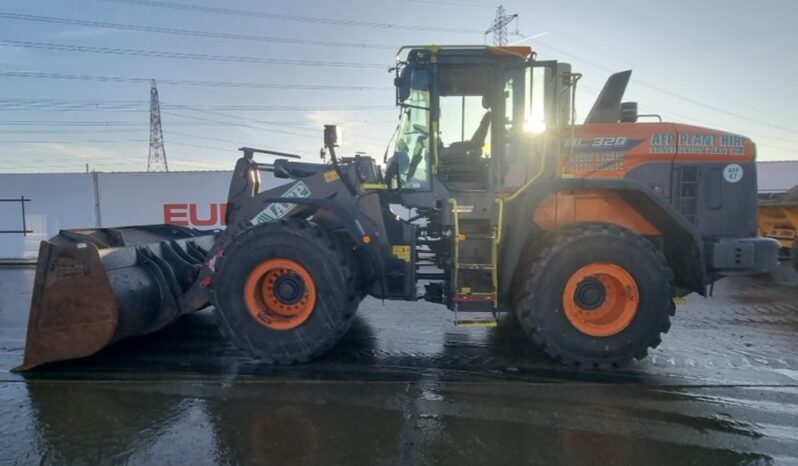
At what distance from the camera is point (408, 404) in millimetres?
3721

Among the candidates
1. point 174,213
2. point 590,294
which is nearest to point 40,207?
point 174,213

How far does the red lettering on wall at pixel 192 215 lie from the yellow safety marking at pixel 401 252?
9738 mm

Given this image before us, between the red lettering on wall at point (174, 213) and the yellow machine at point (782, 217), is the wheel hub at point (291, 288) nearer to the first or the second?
the red lettering on wall at point (174, 213)

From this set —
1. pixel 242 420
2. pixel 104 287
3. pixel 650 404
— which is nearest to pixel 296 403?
Result: pixel 242 420

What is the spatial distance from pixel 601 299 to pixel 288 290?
285 cm

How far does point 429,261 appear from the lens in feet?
16.7

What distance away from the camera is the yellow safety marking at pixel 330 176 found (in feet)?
15.6

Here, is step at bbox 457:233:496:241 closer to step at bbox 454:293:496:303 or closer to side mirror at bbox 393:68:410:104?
step at bbox 454:293:496:303

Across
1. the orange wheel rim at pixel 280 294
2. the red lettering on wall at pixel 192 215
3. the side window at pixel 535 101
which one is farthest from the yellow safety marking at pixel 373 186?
the red lettering on wall at pixel 192 215

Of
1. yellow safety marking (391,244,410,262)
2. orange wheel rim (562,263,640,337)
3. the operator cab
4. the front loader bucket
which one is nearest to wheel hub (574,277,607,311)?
orange wheel rim (562,263,640,337)

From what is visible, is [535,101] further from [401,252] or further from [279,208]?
[279,208]

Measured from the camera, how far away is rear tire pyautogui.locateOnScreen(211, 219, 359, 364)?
438 centimetres

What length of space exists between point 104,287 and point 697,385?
5212 millimetres

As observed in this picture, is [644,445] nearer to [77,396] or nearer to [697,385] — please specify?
[697,385]
